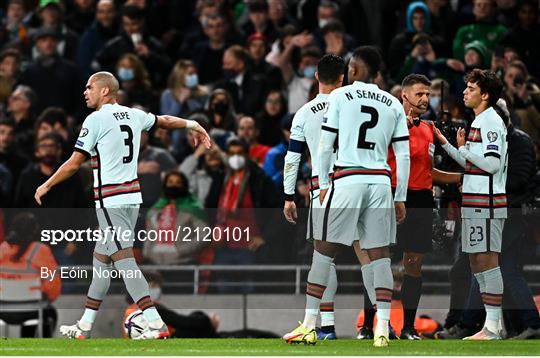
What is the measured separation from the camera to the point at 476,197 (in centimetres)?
1259

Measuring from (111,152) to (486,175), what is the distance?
3.08 metres

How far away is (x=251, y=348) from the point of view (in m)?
11.8

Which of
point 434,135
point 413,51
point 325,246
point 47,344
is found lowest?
point 47,344

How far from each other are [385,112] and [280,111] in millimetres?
6277

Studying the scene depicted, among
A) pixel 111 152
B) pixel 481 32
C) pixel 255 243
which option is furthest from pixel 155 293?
pixel 481 32

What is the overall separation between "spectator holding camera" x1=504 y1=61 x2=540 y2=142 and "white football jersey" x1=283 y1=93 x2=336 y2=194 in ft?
13.7

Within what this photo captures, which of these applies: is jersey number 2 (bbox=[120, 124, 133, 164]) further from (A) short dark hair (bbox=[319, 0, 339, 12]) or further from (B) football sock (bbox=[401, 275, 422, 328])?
(A) short dark hair (bbox=[319, 0, 339, 12])

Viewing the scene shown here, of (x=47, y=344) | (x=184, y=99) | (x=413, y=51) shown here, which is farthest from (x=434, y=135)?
(x=184, y=99)

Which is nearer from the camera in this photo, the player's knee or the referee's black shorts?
the player's knee

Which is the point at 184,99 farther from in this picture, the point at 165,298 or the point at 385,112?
the point at 385,112

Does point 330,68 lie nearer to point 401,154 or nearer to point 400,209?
point 401,154

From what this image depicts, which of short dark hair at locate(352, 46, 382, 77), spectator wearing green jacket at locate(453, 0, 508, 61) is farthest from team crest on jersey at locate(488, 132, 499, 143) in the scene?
spectator wearing green jacket at locate(453, 0, 508, 61)

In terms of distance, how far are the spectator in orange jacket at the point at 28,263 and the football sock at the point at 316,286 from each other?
3849 millimetres

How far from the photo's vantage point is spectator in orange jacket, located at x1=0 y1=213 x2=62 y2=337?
14.5m
